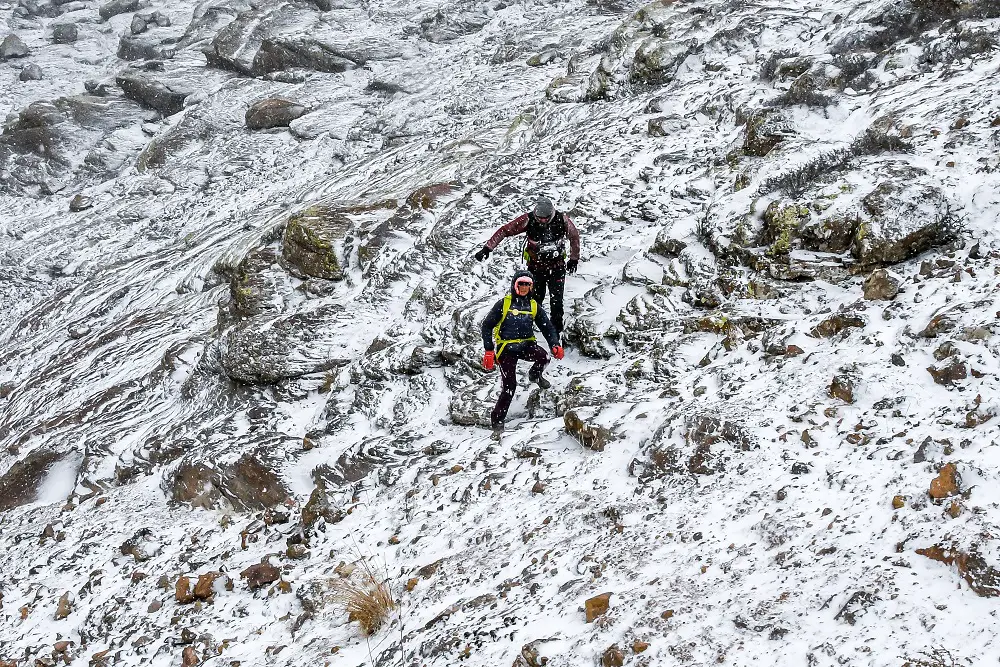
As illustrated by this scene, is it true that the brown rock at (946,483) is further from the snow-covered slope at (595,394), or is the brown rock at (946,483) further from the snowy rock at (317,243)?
the snowy rock at (317,243)

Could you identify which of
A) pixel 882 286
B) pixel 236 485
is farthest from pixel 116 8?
pixel 882 286

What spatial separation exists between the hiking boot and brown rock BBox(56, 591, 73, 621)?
6.28 meters

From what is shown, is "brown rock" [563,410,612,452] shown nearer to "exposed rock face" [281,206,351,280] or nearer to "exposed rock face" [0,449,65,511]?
"exposed rock face" [281,206,351,280]

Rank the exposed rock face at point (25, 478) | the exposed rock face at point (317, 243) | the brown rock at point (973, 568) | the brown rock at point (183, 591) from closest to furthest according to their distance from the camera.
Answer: the brown rock at point (973, 568) → the brown rock at point (183, 591) → the exposed rock face at point (25, 478) → the exposed rock face at point (317, 243)

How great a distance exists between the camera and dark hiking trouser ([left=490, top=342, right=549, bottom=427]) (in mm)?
7895

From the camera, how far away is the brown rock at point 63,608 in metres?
7.94

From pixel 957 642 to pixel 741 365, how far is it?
3.87m

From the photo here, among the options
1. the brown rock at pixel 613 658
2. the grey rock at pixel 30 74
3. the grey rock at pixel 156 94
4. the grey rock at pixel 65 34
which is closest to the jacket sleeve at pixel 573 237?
the brown rock at pixel 613 658

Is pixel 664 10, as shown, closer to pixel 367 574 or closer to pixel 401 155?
pixel 401 155

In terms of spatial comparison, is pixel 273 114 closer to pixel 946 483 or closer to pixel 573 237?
pixel 573 237

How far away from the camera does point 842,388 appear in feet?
21.1

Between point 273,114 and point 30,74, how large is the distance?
1488 centimetres

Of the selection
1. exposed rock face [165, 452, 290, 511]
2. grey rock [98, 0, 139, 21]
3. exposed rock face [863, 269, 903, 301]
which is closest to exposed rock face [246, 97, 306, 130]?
exposed rock face [165, 452, 290, 511]

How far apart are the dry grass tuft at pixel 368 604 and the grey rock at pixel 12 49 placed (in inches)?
1370
